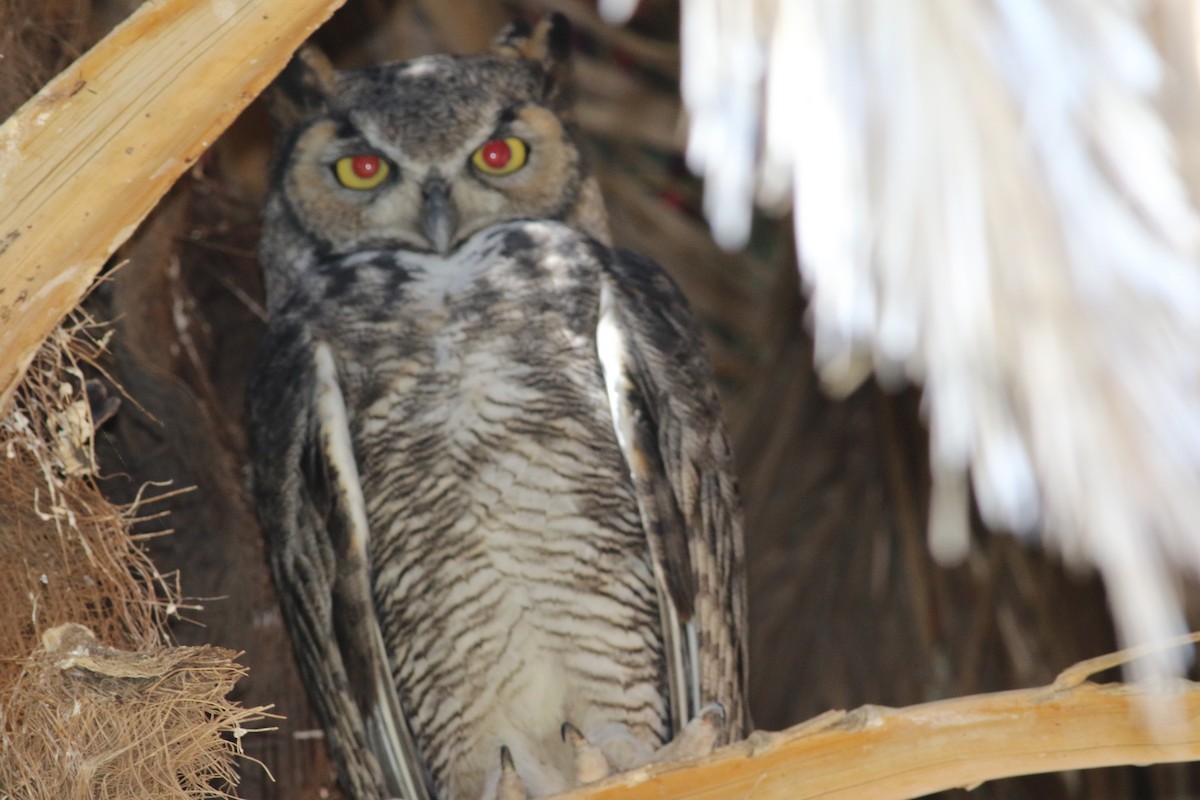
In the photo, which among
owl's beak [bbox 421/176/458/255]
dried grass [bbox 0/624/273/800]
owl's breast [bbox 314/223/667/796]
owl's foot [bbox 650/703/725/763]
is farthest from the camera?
owl's beak [bbox 421/176/458/255]

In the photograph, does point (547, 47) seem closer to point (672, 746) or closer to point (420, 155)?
point (420, 155)

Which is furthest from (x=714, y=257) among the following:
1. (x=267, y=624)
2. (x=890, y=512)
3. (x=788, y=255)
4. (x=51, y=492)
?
(x=51, y=492)

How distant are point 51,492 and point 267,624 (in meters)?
0.92

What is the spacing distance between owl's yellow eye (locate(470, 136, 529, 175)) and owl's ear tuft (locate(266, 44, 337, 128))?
0.94 ft

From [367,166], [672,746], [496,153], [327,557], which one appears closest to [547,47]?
[496,153]

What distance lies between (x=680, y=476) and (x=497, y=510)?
0.93 feet

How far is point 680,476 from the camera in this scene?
2.12 metres

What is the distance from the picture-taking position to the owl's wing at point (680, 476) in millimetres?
2051

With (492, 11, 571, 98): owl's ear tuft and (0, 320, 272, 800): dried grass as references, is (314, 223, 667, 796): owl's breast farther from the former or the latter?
(492, 11, 571, 98): owl's ear tuft

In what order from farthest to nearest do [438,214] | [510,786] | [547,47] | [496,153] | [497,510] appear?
[547,47], [496,153], [438,214], [497,510], [510,786]

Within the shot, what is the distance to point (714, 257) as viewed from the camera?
2.87m

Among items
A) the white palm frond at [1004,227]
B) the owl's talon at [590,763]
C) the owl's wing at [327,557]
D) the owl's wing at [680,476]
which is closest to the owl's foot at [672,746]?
the owl's talon at [590,763]

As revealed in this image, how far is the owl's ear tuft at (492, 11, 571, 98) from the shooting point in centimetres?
251

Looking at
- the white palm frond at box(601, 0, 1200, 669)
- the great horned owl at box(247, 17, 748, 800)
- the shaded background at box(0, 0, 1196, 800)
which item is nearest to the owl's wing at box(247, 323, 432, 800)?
the great horned owl at box(247, 17, 748, 800)
